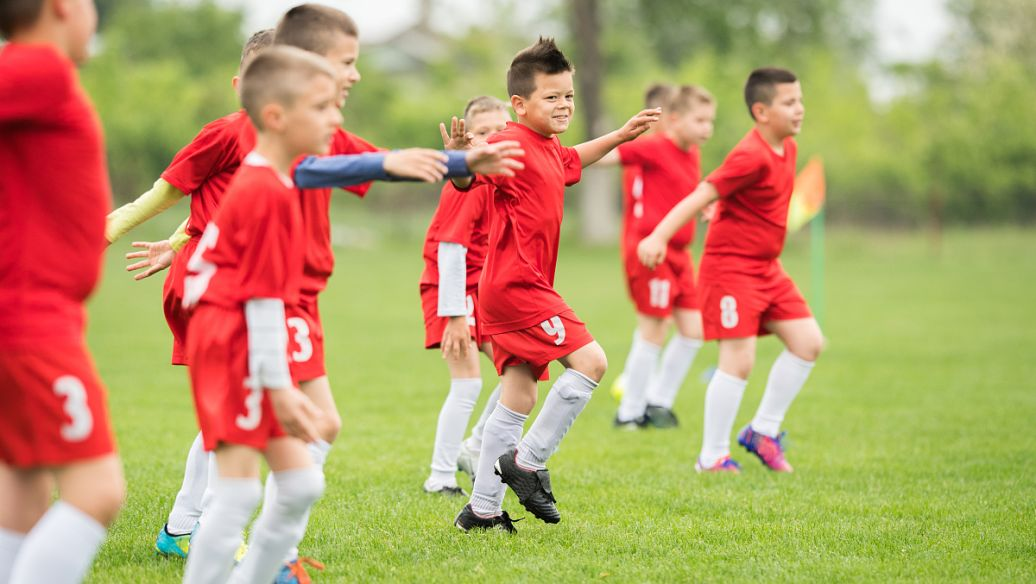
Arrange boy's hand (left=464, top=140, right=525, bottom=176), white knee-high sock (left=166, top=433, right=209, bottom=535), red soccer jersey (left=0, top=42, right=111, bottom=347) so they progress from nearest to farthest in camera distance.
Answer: red soccer jersey (left=0, top=42, right=111, bottom=347), boy's hand (left=464, top=140, right=525, bottom=176), white knee-high sock (left=166, top=433, right=209, bottom=535)

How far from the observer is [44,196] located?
3170mm

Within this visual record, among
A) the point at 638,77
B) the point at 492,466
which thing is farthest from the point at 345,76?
the point at 638,77

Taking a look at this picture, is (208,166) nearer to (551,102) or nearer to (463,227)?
(551,102)

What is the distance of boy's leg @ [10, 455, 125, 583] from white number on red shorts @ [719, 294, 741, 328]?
4502 mm

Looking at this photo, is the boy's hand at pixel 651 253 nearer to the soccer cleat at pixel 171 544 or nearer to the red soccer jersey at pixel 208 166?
the red soccer jersey at pixel 208 166

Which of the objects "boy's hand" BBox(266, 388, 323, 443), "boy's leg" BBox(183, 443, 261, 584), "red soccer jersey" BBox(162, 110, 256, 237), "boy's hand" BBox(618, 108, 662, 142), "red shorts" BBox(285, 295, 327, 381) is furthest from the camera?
"boy's hand" BBox(618, 108, 662, 142)

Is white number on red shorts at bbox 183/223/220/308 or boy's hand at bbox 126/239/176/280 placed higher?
white number on red shorts at bbox 183/223/220/308

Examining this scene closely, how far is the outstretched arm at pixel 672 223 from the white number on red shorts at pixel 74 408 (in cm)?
351

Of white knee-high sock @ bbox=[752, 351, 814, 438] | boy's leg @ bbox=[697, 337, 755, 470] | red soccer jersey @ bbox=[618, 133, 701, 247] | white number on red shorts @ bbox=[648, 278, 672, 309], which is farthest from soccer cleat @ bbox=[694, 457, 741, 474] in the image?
red soccer jersey @ bbox=[618, 133, 701, 247]

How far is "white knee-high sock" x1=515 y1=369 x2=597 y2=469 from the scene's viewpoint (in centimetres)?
530

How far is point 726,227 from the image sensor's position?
7.18 m

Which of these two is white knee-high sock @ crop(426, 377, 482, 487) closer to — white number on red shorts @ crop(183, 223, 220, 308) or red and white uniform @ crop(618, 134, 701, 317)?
red and white uniform @ crop(618, 134, 701, 317)

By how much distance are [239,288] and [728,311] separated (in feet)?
13.4

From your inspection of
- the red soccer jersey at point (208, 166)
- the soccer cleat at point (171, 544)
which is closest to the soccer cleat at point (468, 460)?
the soccer cleat at point (171, 544)
